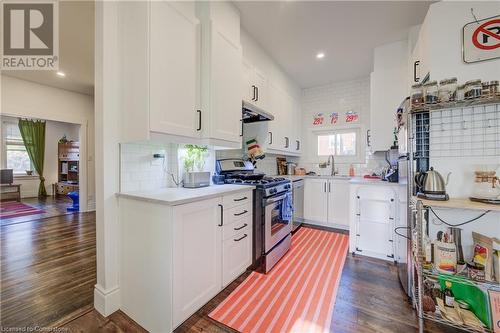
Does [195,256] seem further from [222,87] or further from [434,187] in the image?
[434,187]

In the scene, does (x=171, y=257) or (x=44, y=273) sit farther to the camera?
(x=44, y=273)

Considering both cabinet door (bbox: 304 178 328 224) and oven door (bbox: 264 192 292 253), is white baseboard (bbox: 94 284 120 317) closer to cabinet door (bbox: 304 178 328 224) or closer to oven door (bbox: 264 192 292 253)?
oven door (bbox: 264 192 292 253)

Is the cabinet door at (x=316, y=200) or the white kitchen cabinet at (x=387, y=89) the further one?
the cabinet door at (x=316, y=200)

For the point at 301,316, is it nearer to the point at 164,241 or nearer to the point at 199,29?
the point at 164,241

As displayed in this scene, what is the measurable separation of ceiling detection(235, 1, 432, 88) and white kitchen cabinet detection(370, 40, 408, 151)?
162 mm

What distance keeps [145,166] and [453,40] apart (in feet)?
9.13

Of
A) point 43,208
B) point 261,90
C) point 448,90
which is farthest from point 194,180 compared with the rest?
point 43,208

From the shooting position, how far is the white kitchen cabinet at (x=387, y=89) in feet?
9.06

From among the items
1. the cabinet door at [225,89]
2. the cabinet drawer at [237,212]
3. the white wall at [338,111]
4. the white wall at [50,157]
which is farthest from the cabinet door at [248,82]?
the white wall at [50,157]

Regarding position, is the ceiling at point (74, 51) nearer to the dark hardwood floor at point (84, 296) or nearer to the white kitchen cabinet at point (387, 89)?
the dark hardwood floor at point (84, 296)

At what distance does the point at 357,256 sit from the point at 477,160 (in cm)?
161

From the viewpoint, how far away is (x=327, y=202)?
369 cm

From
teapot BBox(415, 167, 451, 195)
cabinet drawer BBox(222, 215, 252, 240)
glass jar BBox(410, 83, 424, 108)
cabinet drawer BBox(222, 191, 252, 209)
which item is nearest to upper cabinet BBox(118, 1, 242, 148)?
cabinet drawer BBox(222, 191, 252, 209)

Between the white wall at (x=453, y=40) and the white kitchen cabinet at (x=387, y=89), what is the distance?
3.82 ft
